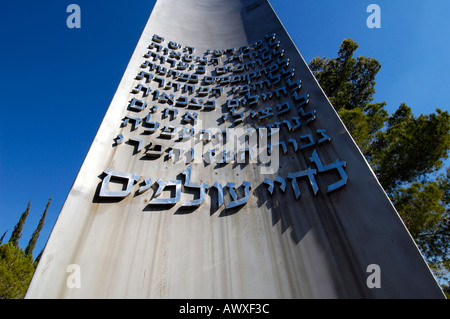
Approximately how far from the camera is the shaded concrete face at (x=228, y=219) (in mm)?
2391

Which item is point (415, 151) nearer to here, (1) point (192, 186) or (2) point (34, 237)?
(1) point (192, 186)

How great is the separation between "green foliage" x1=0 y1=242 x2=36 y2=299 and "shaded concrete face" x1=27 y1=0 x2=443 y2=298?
10.7 metres

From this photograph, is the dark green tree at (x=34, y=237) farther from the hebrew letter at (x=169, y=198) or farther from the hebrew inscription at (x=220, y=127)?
the hebrew letter at (x=169, y=198)

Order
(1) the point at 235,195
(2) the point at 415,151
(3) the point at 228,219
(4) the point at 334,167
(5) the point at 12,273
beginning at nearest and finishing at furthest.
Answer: (3) the point at 228,219, (4) the point at 334,167, (1) the point at 235,195, (2) the point at 415,151, (5) the point at 12,273

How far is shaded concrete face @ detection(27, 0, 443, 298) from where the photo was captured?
2391mm

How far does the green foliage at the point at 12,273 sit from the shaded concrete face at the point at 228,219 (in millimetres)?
10679

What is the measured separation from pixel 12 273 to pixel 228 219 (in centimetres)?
1279

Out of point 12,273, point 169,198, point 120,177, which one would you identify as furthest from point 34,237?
point 169,198

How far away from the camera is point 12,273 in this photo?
963 centimetres

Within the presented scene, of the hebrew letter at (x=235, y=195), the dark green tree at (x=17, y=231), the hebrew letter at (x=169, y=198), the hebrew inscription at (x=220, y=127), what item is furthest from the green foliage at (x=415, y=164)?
the dark green tree at (x=17, y=231)

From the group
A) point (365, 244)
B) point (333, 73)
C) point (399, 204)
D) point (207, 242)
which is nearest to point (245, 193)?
point (207, 242)

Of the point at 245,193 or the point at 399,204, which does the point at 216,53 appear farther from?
the point at 399,204

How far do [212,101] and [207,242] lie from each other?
3.45 m

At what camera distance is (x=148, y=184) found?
3354mm
